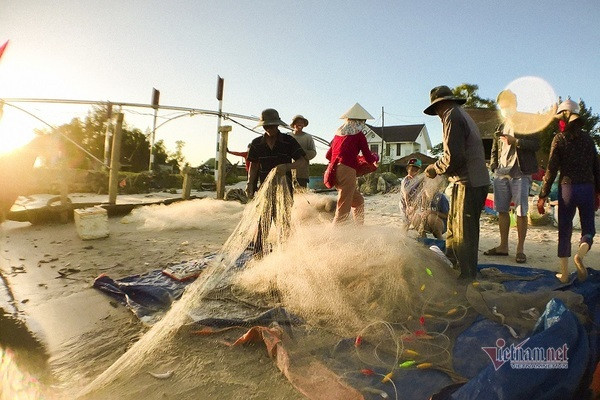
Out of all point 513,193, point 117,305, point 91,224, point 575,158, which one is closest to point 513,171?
point 513,193

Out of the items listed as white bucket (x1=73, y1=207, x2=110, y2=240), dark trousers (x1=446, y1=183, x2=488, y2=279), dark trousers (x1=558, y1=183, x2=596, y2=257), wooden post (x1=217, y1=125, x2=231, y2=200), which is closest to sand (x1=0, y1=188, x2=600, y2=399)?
white bucket (x1=73, y1=207, x2=110, y2=240)

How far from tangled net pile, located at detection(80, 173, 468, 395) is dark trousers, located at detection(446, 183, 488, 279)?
0.67ft

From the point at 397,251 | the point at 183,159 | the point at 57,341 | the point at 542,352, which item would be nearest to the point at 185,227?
the point at 57,341

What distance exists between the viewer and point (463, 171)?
359 cm

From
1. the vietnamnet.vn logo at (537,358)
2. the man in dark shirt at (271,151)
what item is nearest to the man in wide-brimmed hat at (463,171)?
the man in dark shirt at (271,151)

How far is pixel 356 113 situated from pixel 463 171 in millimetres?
1801

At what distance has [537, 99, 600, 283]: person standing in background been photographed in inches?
137

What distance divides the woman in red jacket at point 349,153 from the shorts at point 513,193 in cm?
171

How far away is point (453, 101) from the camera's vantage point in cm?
357

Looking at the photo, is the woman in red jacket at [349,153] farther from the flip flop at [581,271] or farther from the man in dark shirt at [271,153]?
the flip flop at [581,271]

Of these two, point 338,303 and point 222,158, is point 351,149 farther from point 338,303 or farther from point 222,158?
point 222,158

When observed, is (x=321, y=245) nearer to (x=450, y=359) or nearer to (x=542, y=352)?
(x=450, y=359)

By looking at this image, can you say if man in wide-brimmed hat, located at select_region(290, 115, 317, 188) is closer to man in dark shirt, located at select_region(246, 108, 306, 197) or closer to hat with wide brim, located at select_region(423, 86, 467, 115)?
man in dark shirt, located at select_region(246, 108, 306, 197)

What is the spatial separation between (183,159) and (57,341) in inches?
1356
